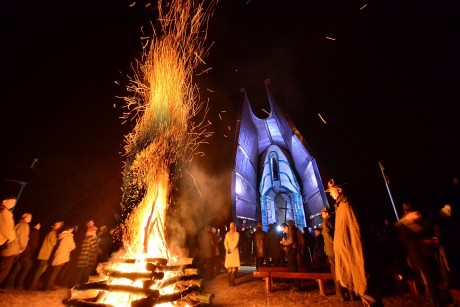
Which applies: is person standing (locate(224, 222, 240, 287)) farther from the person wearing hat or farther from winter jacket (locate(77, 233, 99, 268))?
the person wearing hat

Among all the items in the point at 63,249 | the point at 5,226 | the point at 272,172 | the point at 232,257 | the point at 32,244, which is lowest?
the point at 232,257

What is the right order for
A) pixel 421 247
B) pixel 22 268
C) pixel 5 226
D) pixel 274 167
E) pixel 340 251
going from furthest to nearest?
pixel 274 167 < pixel 22 268 < pixel 5 226 < pixel 421 247 < pixel 340 251

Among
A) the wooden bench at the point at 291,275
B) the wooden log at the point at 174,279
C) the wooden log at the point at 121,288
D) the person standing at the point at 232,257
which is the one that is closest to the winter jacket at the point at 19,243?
the wooden log at the point at 121,288

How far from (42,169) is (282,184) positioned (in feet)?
73.2

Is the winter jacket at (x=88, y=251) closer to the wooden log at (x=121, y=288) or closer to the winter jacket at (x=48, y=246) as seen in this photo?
the winter jacket at (x=48, y=246)

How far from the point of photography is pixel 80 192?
59.8ft

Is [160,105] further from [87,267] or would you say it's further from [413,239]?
[413,239]

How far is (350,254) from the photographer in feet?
9.73

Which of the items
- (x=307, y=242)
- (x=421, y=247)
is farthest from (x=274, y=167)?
(x=421, y=247)

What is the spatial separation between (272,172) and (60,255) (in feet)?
75.4

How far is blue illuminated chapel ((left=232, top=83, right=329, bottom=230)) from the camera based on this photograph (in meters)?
19.2

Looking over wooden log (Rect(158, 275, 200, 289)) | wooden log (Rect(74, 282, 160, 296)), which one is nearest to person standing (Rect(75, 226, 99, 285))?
wooden log (Rect(74, 282, 160, 296))

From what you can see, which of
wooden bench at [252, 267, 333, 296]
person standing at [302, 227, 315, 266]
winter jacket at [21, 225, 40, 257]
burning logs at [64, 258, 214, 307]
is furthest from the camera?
person standing at [302, 227, 315, 266]

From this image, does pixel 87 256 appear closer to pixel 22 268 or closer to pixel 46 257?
pixel 46 257
